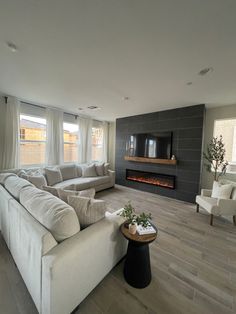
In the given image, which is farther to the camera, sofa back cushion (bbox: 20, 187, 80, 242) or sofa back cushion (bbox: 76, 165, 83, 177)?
sofa back cushion (bbox: 76, 165, 83, 177)

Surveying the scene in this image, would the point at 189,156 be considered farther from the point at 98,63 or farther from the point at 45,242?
the point at 45,242

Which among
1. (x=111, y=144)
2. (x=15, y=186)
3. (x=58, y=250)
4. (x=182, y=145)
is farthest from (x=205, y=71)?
(x=111, y=144)

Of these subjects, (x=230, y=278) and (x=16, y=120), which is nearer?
(x=230, y=278)

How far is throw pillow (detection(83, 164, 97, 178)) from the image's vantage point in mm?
4559

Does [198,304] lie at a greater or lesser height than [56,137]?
lesser

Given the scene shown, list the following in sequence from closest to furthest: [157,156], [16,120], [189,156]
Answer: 1. [16,120]
2. [189,156]
3. [157,156]

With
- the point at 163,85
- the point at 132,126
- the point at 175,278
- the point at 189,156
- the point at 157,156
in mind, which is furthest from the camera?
the point at 132,126

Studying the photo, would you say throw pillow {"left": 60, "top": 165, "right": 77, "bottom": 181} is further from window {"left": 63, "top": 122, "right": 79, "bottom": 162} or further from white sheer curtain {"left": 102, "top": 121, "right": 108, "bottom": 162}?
white sheer curtain {"left": 102, "top": 121, "right": 108, "bottom": 162}

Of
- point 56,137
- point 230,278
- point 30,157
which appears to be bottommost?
point 230,278

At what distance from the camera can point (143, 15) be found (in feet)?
4.11

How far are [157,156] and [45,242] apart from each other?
3751 millimetres

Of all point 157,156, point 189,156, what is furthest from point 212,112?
point 157,156

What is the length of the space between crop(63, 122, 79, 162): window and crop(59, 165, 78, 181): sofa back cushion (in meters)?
0.63

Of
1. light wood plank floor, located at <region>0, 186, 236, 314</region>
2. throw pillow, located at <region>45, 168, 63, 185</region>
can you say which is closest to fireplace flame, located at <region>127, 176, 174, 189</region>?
light wood plank floor, located at <region>0, 186, 236, 314</region>
